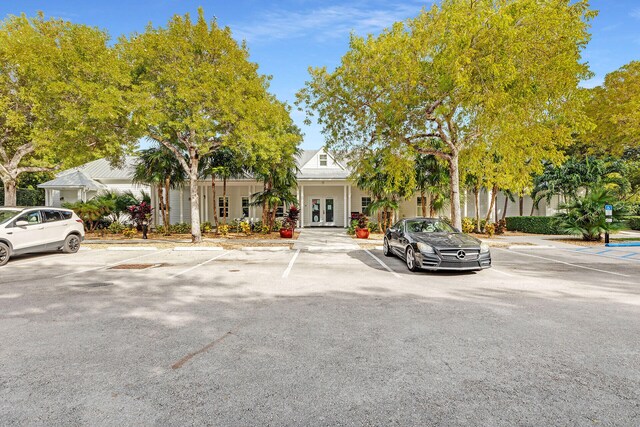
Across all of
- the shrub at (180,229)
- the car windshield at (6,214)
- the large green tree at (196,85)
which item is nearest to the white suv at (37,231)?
the car windshield at (6,214)

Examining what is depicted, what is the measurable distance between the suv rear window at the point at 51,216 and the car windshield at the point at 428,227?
1254 cm

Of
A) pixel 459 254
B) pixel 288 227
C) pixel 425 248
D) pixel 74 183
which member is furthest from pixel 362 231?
pixel 74 183

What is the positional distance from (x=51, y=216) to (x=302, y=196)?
50.7 feet

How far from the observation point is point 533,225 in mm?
22422

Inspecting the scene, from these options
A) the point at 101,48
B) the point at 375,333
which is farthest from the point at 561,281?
the point at 101,48

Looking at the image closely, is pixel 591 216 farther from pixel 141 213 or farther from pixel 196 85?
pixel 141 213

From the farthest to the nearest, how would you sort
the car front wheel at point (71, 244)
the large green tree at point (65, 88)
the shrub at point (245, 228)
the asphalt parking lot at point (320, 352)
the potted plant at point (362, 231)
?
1. the shrub at point (245, 228)
2. the potted plant at point (362, 231)
3. the large green tree at point (65, 88)
4. the car front wheel at point (71, 244)
5. the asphalt parking lot at point (320, 352)

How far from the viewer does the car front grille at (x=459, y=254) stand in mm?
8344

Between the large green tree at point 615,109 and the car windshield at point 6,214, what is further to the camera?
the large green tree at point 615,109

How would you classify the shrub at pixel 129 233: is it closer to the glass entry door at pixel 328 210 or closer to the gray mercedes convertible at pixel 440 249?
the glass entry door at pixel 328 210

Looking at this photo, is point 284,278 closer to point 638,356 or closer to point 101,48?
point 638,356

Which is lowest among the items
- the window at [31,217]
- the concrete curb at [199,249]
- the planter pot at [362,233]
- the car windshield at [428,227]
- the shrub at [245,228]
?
the concrete curb at [199,249]

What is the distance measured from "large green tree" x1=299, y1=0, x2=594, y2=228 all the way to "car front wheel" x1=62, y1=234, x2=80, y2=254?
1170 centimetres

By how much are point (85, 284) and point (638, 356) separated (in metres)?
9.75
